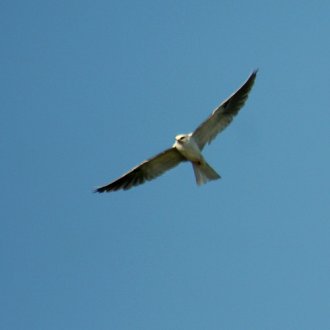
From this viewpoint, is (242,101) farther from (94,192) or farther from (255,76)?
(94,192)

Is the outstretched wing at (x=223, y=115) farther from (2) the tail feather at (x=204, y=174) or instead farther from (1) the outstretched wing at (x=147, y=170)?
(1) the outstretched wing at (x=147, y=170)

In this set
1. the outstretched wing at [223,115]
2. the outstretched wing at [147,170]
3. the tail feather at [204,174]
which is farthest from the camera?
the outstretched wing at [147,170]

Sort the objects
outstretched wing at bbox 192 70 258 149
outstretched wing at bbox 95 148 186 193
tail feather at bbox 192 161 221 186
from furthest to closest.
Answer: outstretched wing at bbox 95 148 186 193
outstretched wing at bbox 192 70 258 149
tail feather at bbox 192 161 221 186

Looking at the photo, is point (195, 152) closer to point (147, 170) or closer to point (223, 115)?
point (223, 115)

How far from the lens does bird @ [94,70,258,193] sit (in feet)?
54.1

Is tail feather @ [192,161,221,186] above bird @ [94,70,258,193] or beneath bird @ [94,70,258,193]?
beneath

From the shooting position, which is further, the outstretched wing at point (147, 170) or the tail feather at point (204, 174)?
the outstretched wing at point (147, 170)

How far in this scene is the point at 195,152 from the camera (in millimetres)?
16422

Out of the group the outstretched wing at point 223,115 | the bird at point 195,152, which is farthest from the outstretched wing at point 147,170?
the outstretched wing at point 223,115

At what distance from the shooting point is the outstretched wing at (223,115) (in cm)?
1680

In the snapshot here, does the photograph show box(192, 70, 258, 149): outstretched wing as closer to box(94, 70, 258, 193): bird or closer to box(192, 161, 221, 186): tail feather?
box(94, 70, 258, 193): bird

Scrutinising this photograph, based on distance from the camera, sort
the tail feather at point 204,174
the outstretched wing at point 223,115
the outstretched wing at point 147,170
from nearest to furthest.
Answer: the tail feather at point 204,174 → the outstretched wing at point 223,115 → the outstretched wing at point 147,170

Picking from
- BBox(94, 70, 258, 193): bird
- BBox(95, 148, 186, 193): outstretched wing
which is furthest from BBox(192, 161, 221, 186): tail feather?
BBox(95, 148, 186, 193): outstretched wing

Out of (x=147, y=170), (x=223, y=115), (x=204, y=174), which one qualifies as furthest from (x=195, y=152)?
(x=147, y=170)
